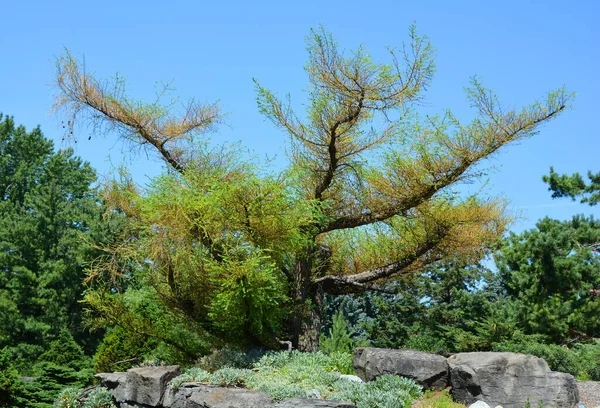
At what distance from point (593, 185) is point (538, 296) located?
199 inches

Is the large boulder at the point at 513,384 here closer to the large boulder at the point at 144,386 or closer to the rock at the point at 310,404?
the rock at the point at 310,404

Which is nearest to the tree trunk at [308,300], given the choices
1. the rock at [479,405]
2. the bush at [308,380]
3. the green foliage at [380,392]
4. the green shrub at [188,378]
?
the bush at [308,380]

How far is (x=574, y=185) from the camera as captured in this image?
20109mm

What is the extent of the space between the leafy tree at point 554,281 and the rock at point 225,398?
9.96m

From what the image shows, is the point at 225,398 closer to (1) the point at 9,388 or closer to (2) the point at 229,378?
(2) the point at 229,378

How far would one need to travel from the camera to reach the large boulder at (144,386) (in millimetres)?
10633

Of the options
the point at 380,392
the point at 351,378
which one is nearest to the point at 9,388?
the point at 351,378

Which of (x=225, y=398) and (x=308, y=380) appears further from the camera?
(x=308, y=380)

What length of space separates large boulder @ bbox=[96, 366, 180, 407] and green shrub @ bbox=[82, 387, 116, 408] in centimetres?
15

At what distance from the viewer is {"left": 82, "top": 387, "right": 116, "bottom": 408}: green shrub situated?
11.7 metres

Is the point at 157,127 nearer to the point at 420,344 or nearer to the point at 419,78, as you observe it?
the point at 419,78

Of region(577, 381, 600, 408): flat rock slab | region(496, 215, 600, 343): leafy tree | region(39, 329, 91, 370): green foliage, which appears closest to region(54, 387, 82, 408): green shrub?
region(39, 329, 91, 370): green foliage

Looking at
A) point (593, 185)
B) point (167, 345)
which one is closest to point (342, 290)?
point (167, 345)

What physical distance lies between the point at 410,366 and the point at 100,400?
567 centimetres
